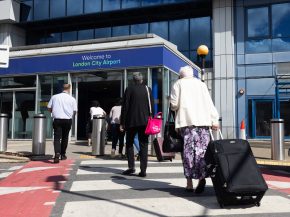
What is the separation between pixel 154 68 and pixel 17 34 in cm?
1505

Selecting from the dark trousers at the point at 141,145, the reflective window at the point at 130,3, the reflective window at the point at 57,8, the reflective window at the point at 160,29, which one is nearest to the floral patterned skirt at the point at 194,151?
the dark trousers at the point at 141,145

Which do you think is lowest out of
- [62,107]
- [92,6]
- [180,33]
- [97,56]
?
[62,107]

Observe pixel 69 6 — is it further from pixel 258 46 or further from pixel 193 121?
pixel 193 121

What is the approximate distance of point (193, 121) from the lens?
5207mm

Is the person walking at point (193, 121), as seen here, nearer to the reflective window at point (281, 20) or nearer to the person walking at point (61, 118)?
the person walking at point (61, 118)

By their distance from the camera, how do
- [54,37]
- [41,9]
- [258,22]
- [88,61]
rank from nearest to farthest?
[88,61] < [258,22] < [41,9] < [54,37]

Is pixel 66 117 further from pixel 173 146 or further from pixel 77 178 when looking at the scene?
pixel 173 146

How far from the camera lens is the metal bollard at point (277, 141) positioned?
10.1 metres

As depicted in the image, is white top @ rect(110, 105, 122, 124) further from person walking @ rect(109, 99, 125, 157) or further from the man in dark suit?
the man in dark suit

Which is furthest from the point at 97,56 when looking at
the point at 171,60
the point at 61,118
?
the point at 61,118

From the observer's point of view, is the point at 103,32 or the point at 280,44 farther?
the point at 103,32

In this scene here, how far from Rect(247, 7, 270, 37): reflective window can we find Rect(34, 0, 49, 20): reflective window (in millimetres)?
13007

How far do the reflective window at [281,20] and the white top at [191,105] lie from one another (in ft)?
59.5

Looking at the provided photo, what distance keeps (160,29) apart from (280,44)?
7202mm
